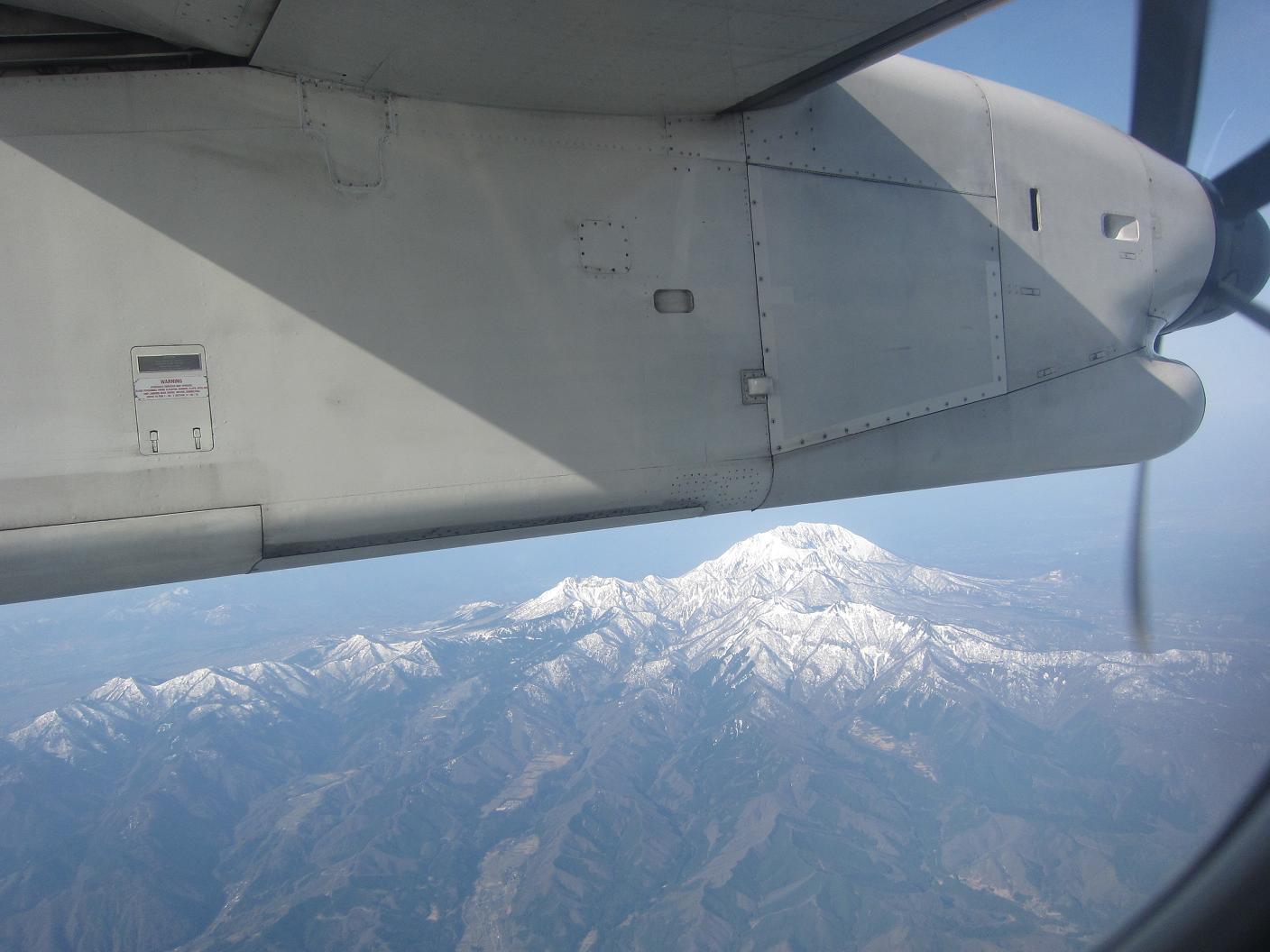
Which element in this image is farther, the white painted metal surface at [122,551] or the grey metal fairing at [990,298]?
the grey metal fairing at [990,298]

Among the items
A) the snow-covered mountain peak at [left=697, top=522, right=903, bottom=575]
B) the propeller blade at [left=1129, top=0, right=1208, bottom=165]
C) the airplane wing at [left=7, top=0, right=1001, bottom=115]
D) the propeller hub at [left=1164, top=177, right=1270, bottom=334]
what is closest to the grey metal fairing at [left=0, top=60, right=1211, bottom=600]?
the airplane wing at [left=7, top=0, right=1001, bottom=115]

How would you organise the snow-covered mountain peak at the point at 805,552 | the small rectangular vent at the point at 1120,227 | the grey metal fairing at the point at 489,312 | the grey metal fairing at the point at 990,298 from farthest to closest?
1. the snow-covered mountain peak at the point at 805,552
2. the small rectangular vent at the point at 1120,227
3. the grey metal fairing at the point at 990,298
4. the grey metal fairing at the point at 489,312

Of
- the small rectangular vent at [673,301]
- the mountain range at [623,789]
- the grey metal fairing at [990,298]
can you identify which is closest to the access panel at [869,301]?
the grey metal fairing at [990,298]

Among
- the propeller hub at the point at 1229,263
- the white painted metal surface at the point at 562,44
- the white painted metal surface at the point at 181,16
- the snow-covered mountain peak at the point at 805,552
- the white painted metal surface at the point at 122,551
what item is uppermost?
the white painted metal surface at the point at 181,16

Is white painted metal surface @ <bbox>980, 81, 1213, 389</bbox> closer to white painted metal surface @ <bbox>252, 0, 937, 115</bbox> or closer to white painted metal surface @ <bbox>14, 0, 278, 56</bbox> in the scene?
white painted metal surface @ <bbox>252, 0, 937, 115</bbox>

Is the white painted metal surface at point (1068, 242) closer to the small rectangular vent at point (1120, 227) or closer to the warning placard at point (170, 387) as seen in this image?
the small rectangular vent at point (1120, 227)

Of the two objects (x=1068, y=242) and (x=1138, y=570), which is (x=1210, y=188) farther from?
(x=1138, y=570)

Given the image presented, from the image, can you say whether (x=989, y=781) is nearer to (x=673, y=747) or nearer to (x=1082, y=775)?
(x=1082, y=775)

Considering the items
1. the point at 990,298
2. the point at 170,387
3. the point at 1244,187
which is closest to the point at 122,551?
the point at 170,387

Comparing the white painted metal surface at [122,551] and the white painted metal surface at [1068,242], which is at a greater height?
the white painted metal surface at [1068,242]
